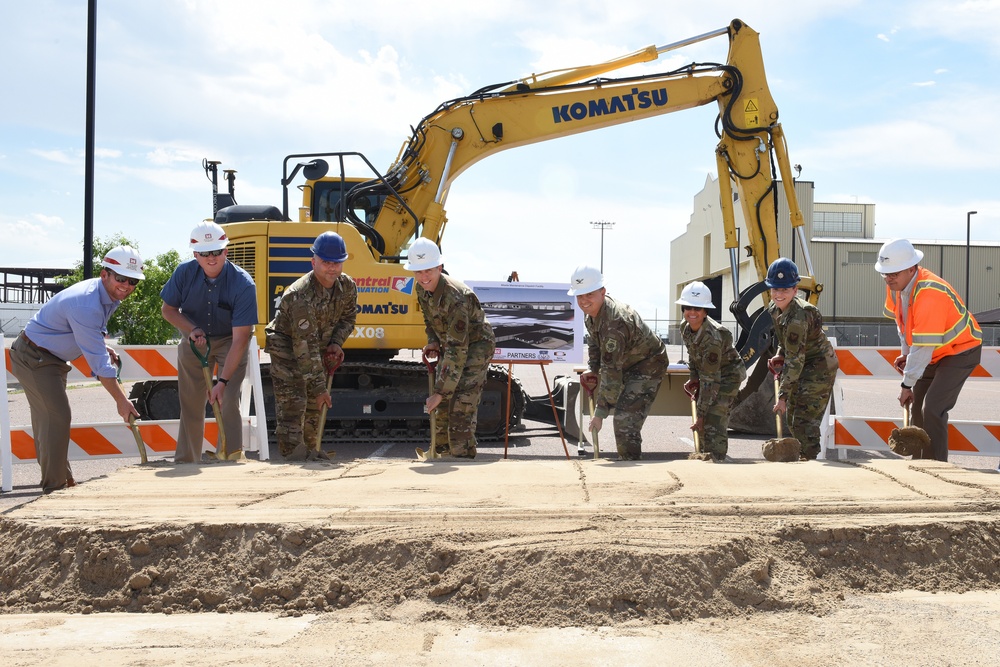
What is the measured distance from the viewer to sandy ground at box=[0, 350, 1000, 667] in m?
3.19

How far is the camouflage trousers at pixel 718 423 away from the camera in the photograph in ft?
A: 22.1

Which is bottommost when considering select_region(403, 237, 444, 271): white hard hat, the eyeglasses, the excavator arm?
the eyeglasses

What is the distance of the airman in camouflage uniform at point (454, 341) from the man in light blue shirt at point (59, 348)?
1.97 metres

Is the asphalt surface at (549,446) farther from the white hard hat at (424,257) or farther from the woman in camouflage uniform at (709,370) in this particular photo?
the white hard hat at (424,257)

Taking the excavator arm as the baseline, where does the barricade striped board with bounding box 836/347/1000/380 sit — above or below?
below

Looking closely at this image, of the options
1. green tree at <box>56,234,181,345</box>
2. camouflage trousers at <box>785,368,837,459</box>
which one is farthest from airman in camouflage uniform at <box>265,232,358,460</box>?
green tree at <box>56,234,181,345</box>

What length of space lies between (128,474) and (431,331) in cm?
248

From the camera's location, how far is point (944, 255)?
46750 millimetres

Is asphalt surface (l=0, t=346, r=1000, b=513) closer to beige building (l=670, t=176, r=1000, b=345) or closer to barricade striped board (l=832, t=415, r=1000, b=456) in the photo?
barricade striped board (l=832, t=415, r=1000, b=456)

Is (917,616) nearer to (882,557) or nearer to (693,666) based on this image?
(882,557)

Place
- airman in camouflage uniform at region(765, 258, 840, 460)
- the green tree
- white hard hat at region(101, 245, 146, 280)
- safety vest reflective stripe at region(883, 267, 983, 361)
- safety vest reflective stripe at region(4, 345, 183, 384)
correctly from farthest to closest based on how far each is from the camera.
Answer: the green tree
safety vest reflective stripe at region(4, 345, 183, 384)
airman in camouflage uniform at region(765, 258, 840, 460)
safety vest reflective stripe at region(883, 267, 983, 361)
white hard hat at region(101, 245, 146, 280)

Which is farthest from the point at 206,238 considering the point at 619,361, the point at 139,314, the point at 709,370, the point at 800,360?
the point at 139,314

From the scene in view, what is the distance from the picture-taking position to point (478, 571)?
3619mm

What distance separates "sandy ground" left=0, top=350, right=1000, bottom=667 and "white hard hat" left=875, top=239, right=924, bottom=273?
2.07 meters
